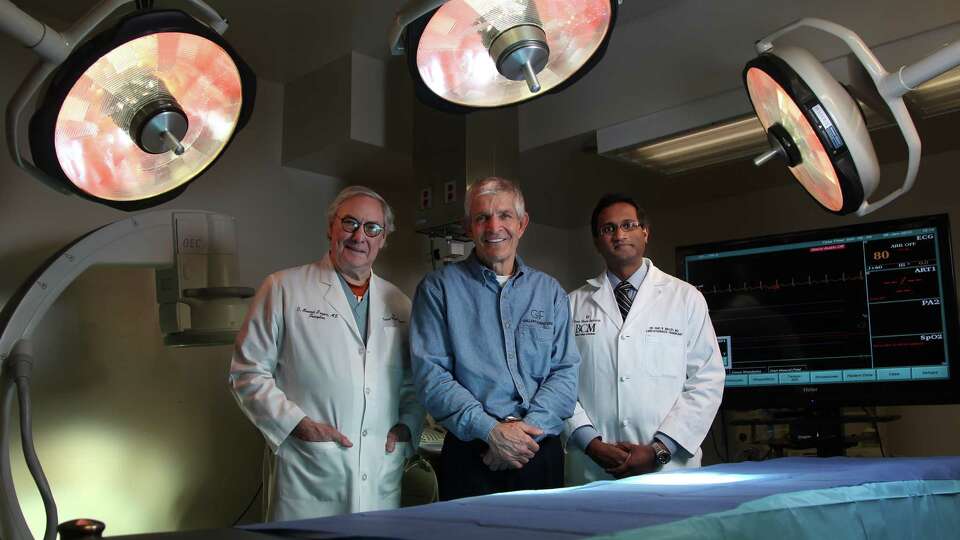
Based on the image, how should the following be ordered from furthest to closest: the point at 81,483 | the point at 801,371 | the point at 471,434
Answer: the point at 81,483 → the point at 801,371 → the point at 471,434

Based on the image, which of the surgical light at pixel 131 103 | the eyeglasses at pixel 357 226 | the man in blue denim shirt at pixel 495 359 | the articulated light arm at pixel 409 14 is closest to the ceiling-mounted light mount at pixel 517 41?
the articulated light arm at pixel 409 14

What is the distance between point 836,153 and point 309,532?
1223 mm

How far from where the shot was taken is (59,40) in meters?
1.20

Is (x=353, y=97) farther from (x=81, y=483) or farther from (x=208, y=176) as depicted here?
(x=81, y=483)

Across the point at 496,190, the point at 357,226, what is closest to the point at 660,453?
the point at 496,190

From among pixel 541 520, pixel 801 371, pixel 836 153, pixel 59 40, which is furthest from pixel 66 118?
pixel 801 371

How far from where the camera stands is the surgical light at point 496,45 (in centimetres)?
134

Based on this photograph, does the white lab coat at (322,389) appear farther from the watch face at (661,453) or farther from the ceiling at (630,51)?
the ceiling at (630,51)

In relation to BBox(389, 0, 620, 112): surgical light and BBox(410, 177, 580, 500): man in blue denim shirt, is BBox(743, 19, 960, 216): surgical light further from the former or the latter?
BBox(410, 177, 580, 500): man in blue denim shirt

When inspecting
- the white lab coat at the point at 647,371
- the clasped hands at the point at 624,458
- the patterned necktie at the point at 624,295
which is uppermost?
the patterned necktie at the point at 624,295

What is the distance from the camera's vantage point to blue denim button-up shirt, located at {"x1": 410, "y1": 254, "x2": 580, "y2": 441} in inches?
86.0

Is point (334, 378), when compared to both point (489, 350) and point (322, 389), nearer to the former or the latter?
point (322, 389)

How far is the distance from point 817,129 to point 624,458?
110 cm

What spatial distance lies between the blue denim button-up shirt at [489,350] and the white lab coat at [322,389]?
0.20 m
